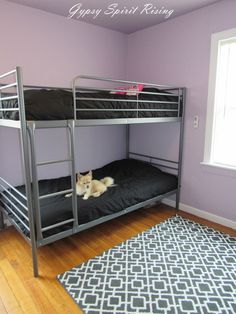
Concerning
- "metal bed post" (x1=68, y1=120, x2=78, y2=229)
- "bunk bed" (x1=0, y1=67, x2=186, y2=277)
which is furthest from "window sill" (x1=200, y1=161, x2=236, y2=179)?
"metal bed post" (x1=68, y1=120, x2=78, y2=229)

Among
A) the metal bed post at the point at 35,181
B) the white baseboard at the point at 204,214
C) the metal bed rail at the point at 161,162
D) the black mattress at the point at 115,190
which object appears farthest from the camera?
the metal bed rail at the point at 161,162

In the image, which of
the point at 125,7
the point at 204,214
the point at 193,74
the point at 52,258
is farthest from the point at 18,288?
the point at 125,7

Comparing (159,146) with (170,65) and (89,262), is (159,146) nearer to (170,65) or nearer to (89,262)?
(170,65)

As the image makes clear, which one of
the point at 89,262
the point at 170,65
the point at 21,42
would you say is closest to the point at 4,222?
the point at 89,262

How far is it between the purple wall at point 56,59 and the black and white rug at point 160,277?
1.44m

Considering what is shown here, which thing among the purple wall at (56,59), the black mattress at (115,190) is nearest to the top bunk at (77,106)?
the purple wall at (56,59)

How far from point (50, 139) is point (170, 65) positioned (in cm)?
187

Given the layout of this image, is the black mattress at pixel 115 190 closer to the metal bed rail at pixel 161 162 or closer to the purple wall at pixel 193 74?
the metal bed rail at pixel 161 162

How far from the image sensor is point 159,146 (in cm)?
334

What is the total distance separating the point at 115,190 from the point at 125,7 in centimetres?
209

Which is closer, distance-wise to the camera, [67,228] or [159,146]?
[67,228]

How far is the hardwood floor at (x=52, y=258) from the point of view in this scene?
1637mm

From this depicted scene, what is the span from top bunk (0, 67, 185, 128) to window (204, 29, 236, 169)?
1.34 feet

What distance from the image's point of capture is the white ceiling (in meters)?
2.46
